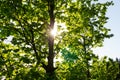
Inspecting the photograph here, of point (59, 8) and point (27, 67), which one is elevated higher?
point (59, 8)

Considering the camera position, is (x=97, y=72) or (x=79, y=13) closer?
(x=79, y=13)

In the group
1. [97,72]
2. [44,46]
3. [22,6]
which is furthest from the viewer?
[97,72]

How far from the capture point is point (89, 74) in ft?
82.5

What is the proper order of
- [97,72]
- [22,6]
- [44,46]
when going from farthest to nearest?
1. [97,72]
2. [44,46]
3. [22,6]

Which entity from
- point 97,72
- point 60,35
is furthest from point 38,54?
point 97,72

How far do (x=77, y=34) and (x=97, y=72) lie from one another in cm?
701

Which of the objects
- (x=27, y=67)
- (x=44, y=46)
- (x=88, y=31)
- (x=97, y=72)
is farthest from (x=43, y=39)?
(x=97, y=72)

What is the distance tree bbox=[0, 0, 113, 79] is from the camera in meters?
16.5

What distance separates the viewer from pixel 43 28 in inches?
674

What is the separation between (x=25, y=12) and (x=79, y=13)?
3.35 m

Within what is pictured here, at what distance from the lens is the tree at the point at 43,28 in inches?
650

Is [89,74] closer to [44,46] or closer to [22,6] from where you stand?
[44,46]

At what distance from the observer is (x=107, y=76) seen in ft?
82.4

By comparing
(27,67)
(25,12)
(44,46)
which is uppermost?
(25,12)
